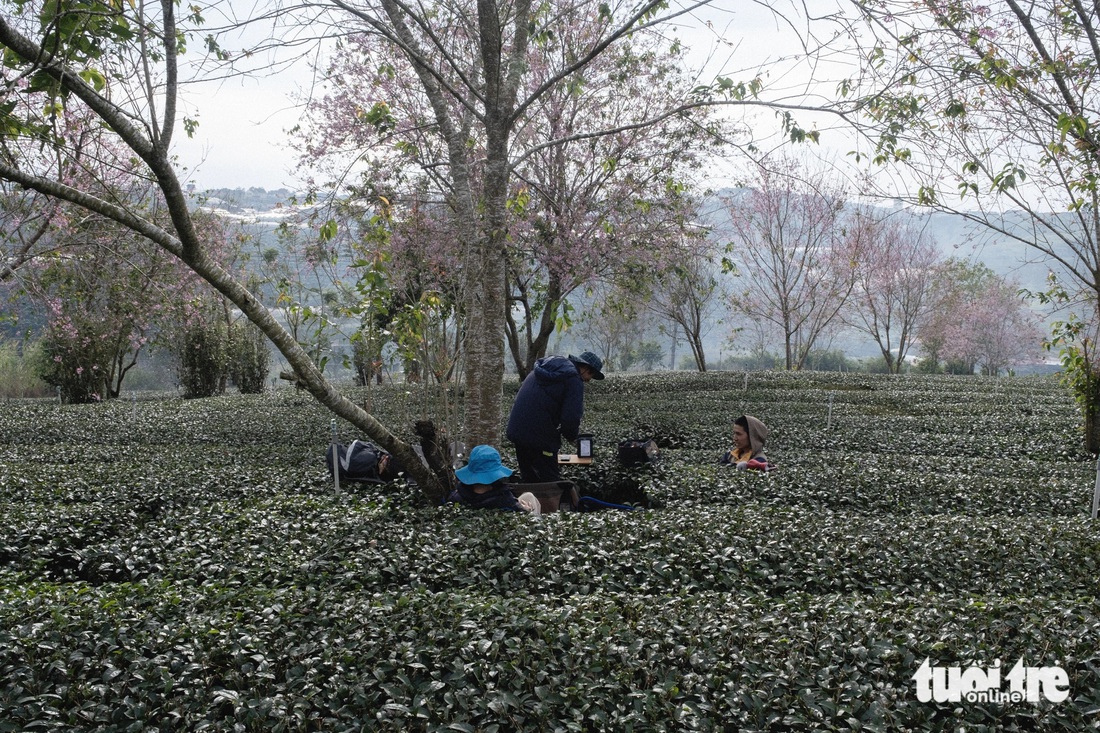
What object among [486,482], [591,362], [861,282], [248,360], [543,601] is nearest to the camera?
[543,601]

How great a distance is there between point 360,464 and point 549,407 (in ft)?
5.33

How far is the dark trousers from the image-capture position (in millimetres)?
6406

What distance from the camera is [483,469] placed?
503cm

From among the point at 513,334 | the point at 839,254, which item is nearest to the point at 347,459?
the point at 513,334

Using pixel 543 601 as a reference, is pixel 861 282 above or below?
above

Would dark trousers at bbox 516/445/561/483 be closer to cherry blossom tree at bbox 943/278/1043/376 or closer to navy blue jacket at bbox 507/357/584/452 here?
navy blue jacket at bbox 507/357/584/452

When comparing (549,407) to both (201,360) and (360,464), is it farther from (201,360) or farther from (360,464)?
(201,360)

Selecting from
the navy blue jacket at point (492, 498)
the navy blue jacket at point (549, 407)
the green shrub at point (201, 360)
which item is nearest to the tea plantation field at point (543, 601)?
the navy blue jacket at point (492, 498)

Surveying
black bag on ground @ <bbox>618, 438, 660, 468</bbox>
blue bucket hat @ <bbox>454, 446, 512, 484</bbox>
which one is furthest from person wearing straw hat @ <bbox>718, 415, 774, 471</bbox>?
blue bucket hat @ <bbox>454, 446, 512, 484</bbox>

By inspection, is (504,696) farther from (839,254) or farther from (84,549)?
(839,254)

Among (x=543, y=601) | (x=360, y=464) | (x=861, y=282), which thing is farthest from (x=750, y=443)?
(x=861, y=282)

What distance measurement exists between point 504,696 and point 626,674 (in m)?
0.43

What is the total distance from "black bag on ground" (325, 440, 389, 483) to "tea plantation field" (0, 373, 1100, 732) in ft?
1.47

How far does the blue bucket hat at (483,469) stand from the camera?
16.4ft
